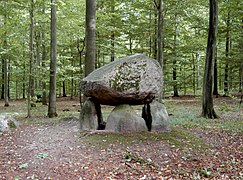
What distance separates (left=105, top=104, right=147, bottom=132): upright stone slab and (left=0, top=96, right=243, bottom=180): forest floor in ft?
1.26

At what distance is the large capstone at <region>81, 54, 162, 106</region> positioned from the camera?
23.0 ft

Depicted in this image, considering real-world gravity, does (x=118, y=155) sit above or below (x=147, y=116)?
below

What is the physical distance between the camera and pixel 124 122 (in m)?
7.27

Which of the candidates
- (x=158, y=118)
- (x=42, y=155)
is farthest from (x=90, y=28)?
(x=42, y=155)

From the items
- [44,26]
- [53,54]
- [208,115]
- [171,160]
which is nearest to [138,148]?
[171,160]

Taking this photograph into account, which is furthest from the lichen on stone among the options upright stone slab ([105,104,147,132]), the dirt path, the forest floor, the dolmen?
the dirt path

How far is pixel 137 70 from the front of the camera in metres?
7.25

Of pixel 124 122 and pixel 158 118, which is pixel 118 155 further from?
pixel 158 118

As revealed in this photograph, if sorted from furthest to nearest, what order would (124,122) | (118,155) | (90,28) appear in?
(90,28)
(124,122)
(118,155)

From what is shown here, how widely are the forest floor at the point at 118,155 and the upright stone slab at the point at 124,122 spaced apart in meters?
0.39

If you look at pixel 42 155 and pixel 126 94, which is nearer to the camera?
pixel 42 155

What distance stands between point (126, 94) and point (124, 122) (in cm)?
86

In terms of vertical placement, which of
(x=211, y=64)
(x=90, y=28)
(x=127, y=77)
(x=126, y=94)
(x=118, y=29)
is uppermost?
(x=118, y=29)

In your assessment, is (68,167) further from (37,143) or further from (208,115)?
(208,115)
